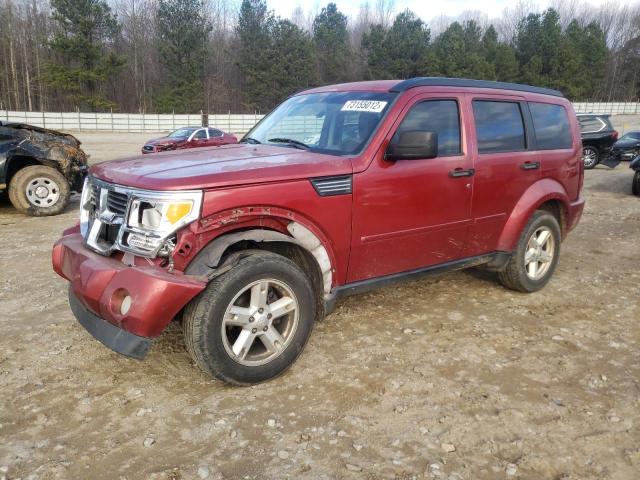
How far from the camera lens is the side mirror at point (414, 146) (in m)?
3.47

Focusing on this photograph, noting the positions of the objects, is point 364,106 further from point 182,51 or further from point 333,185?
point 182,51

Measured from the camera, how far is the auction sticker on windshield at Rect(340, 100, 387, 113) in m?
3.81

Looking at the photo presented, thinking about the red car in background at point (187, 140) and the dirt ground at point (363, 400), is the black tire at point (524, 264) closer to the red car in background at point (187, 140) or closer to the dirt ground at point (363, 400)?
the dirt ground at point (363, 400)

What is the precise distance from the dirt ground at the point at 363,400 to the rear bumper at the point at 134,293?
0.49 meters

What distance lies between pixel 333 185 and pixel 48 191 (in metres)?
7.15

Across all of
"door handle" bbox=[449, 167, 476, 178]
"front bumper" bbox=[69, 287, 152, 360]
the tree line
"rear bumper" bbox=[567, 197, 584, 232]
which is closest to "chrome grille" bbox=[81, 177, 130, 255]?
"front bumper" bbox=[69, 287, 152, 360]

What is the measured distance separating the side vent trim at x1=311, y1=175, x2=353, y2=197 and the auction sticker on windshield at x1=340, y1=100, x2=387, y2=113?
674 mm

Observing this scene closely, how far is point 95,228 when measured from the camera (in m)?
3.33

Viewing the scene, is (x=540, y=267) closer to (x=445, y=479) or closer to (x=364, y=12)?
(x=445, y=479)

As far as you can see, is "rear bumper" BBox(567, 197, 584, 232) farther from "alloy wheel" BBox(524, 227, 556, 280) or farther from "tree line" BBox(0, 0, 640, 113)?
"tree line" BBox(0, 0, 640, 113)

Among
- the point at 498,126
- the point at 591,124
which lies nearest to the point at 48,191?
the point at 498,126

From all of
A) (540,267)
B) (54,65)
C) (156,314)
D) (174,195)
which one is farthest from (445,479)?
(54,65)

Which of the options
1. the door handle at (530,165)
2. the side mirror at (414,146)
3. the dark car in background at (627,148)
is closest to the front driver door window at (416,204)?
the side mirror at (414,146)

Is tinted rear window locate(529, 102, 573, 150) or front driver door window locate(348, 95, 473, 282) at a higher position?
tinted rear window locate(529, 102, 573, 150)
